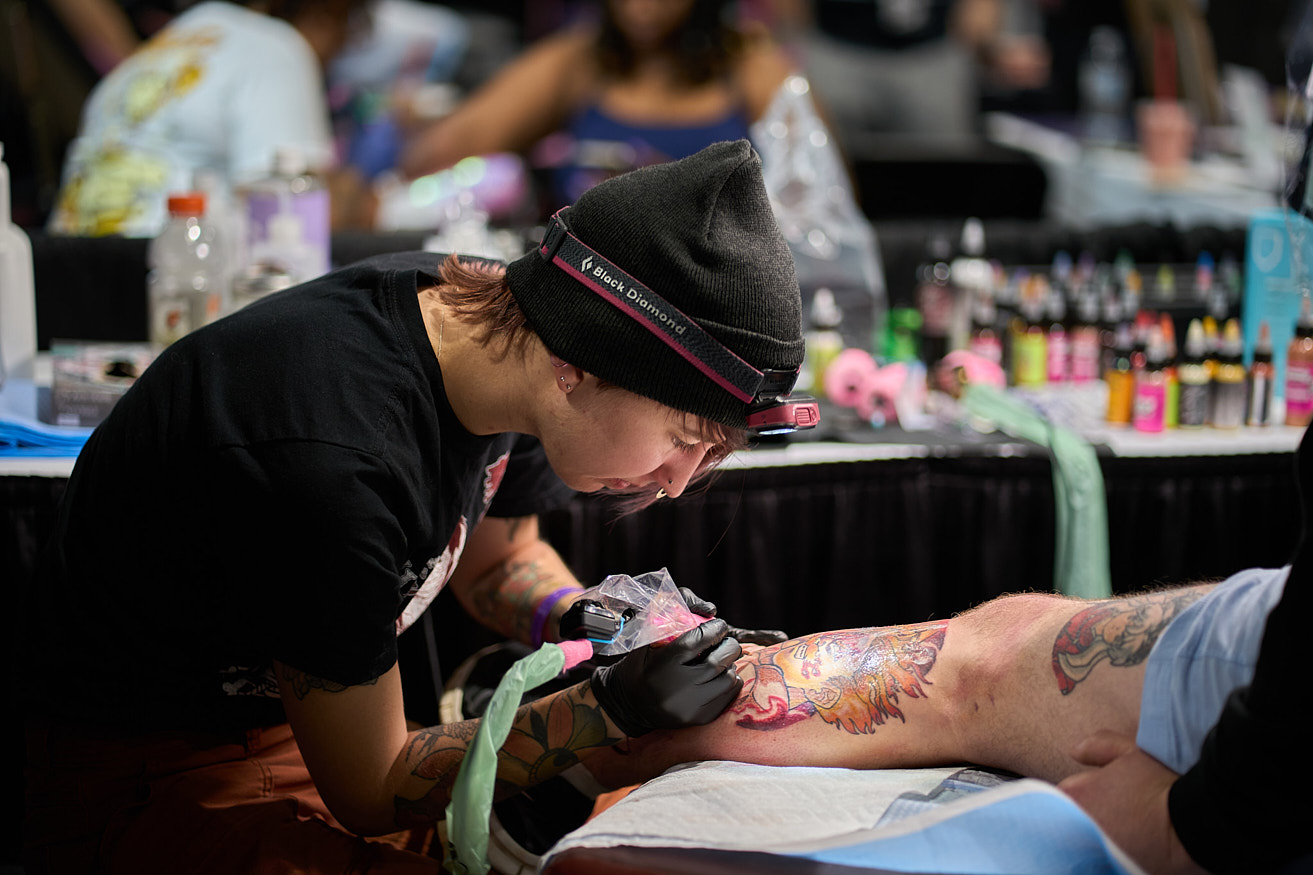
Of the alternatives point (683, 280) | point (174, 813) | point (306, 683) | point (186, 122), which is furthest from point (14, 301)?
point (683, 280)

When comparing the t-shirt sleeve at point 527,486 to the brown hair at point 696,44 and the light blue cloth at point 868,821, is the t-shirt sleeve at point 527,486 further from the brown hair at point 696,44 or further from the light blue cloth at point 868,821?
the brown hair at point 696,44

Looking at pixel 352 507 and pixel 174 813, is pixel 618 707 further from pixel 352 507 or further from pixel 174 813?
pixel 174 813

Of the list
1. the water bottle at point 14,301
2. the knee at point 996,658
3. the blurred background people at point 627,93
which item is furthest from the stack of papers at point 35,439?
the blurred background people at point 627,93

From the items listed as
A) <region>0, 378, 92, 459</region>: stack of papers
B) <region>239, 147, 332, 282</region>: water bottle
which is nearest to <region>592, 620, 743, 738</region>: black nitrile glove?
<region>0, 378, 92, 459</region>: stack of papers

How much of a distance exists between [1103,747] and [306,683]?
0.80 metres

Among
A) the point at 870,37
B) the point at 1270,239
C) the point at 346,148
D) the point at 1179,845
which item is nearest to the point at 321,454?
the point at 1179,845

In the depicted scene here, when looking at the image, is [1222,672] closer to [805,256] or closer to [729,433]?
[729,433]

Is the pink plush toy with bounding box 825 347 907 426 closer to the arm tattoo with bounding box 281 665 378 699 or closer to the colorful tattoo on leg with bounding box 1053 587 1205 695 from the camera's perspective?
the colorful tattoo on leg with bounding box 1053 587 1205 695

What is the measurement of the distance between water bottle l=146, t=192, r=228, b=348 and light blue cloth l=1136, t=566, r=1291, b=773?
5.83ft

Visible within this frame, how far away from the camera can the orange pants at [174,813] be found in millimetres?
1305

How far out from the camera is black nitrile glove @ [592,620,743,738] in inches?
50.3

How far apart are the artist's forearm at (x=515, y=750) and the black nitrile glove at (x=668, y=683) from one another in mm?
28

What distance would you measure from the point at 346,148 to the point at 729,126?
2004mm

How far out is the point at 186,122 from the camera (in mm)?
3035
